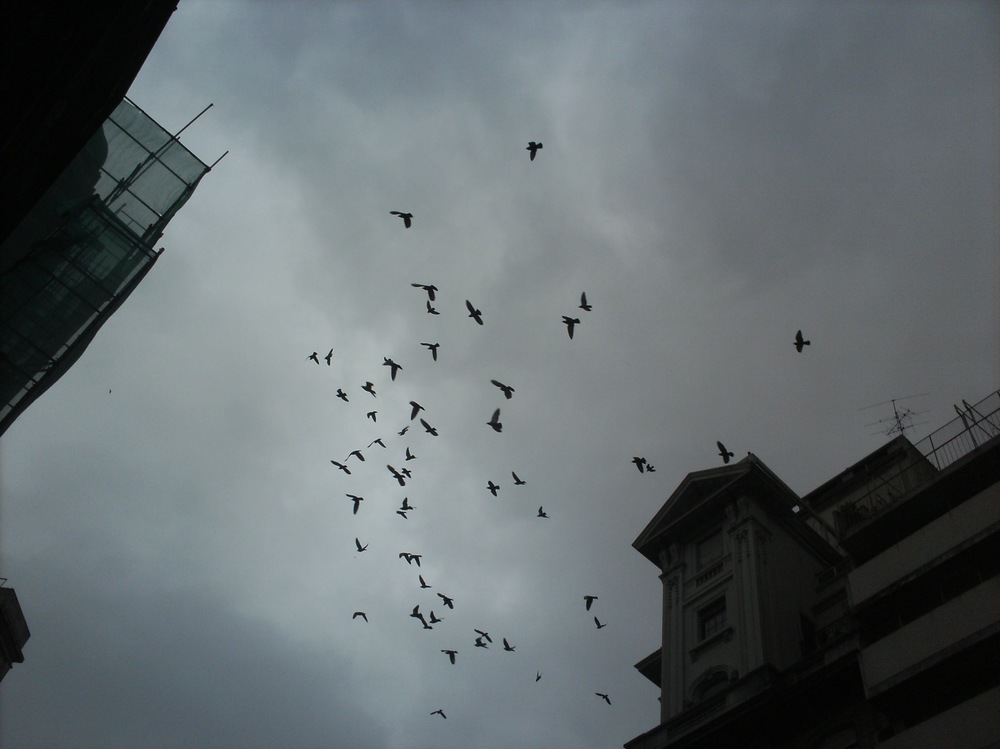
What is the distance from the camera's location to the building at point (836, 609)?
2164 centimetres

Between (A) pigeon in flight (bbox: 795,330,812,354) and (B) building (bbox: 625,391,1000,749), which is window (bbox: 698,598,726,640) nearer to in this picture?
(B) building (bbox: 625,391,1000,749)

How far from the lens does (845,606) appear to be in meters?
28.8

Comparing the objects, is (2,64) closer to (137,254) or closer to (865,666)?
(137,254)

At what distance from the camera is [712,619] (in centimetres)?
3041

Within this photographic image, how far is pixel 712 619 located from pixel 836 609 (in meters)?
4.10

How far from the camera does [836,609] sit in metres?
29.4

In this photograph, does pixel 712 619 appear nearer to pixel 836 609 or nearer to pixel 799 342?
pixel 836 609

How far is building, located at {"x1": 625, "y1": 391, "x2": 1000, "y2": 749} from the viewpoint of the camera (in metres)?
21.6

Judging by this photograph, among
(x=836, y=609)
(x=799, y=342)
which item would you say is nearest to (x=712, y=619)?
(x=836, y=609)

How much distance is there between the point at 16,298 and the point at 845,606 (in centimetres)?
2780

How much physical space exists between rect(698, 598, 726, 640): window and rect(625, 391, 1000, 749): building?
5cm

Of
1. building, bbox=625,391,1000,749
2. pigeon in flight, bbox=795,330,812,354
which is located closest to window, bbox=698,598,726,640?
building, bbox=625,391,1000,749

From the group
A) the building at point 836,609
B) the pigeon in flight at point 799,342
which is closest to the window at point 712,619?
the building at point 836,609

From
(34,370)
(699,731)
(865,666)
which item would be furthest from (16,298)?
(865,666)
